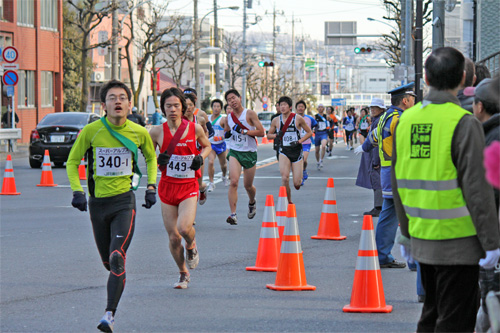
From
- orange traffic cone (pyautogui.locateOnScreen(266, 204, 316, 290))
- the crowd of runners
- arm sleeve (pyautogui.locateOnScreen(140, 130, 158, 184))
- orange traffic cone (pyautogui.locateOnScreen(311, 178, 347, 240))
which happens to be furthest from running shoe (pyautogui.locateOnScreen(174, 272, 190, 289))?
orange traffic cone (pyautogui.locateOnScreen(311, 178, 347, 240))

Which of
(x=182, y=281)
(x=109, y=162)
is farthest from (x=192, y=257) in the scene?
(x=109, y=162)

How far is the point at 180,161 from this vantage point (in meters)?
9.19

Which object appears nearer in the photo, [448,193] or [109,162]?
[448,193]

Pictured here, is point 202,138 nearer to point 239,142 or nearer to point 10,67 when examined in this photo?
point 239,142

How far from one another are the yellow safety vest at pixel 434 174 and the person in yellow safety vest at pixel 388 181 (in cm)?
483

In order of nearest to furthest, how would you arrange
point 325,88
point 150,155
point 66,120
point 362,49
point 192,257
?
point 150,155 < point 192,257 < point 66,120 < point 362,49 < point 325,88

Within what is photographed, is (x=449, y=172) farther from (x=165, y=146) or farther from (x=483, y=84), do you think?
(x=165, y=146)

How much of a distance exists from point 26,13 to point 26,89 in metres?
3.81

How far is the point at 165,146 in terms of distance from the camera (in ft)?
30.6

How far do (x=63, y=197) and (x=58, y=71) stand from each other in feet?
108

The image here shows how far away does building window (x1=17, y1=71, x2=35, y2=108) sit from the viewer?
44750 millimetres

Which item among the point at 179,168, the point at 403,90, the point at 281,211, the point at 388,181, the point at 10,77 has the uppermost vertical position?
the point at 10,77

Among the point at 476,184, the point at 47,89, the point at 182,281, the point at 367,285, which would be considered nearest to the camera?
the point at 476,184

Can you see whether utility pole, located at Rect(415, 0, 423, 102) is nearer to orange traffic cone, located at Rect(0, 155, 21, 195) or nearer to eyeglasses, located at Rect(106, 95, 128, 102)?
orange traffic cone, located at Rect(0, 155, 21, 195)
